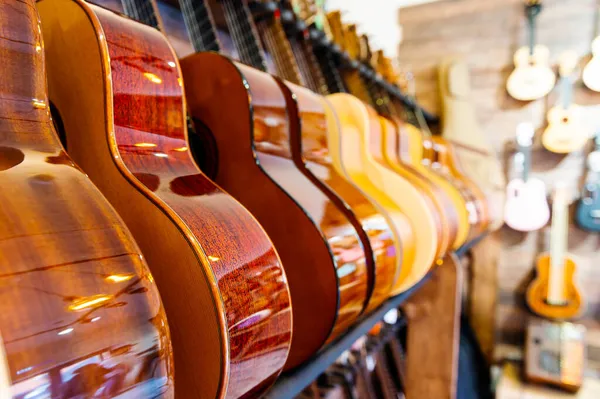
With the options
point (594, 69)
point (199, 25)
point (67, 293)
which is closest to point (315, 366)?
point (67, 293)

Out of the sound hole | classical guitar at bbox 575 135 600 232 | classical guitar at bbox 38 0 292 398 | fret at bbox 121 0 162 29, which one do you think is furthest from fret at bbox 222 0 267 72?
classical guitar at bbox 575 135 600 232

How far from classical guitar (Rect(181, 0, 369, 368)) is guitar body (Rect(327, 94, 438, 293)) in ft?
0.61

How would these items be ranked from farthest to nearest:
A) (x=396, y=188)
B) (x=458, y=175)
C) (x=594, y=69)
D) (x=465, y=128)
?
(x=465, y=128), (x=594, y=69), (x=458, y=175), (x=396, y=188)

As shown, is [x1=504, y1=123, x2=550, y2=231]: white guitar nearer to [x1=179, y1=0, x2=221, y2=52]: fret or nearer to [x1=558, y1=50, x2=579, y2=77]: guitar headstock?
[x1=558, y1=50, x2=579, y2=77]: guitar headstock

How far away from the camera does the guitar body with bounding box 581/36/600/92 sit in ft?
8.19

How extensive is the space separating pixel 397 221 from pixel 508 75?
255 centimetres

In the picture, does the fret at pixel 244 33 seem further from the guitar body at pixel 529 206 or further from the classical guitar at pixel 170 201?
the guitar body at pixel 529 206

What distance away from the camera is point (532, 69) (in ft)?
8.67

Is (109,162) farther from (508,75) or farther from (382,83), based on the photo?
(508,75)

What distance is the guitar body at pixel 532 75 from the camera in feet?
8.60

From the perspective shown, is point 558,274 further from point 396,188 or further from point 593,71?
point 396,188

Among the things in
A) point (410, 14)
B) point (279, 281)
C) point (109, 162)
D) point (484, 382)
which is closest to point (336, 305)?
point (279, 281)

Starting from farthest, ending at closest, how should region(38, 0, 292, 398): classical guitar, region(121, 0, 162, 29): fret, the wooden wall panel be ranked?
the wooden wall panel, region(121, 0, 162, 29): fret, region(38, 0, 292, 398): classical guitar

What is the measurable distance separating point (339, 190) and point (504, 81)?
102 inches
